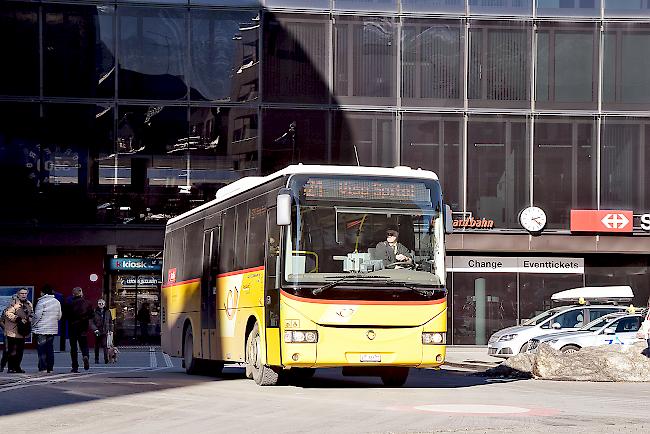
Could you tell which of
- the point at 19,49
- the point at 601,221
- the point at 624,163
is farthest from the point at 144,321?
the point at 624,163

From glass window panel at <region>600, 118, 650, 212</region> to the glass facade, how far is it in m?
0.05

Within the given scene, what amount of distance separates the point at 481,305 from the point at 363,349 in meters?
25.0

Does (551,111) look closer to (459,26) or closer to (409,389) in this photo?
(459,26)

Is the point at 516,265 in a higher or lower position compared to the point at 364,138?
lower

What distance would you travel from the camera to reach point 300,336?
63.8ft

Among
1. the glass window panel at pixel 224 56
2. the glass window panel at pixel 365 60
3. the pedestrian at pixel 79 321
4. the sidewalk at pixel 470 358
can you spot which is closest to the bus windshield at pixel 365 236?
the pedestrian at pixel 79 321

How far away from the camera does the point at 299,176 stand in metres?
20.1

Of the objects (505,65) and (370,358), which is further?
(505,65)

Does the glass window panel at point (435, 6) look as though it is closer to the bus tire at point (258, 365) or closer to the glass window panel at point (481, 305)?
the glass window panel at point (481, 305)

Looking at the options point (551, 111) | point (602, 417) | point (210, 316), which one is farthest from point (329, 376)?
point (551, 111)

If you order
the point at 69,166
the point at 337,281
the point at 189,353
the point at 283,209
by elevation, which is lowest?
the point at 189,353

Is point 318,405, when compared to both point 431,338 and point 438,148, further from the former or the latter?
point 438,148

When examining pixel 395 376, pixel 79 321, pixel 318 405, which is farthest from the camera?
pixel 79 321

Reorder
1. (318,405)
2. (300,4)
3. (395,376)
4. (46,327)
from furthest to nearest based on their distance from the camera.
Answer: (300,4) < (46,327) < (395,376) < (318,405)
